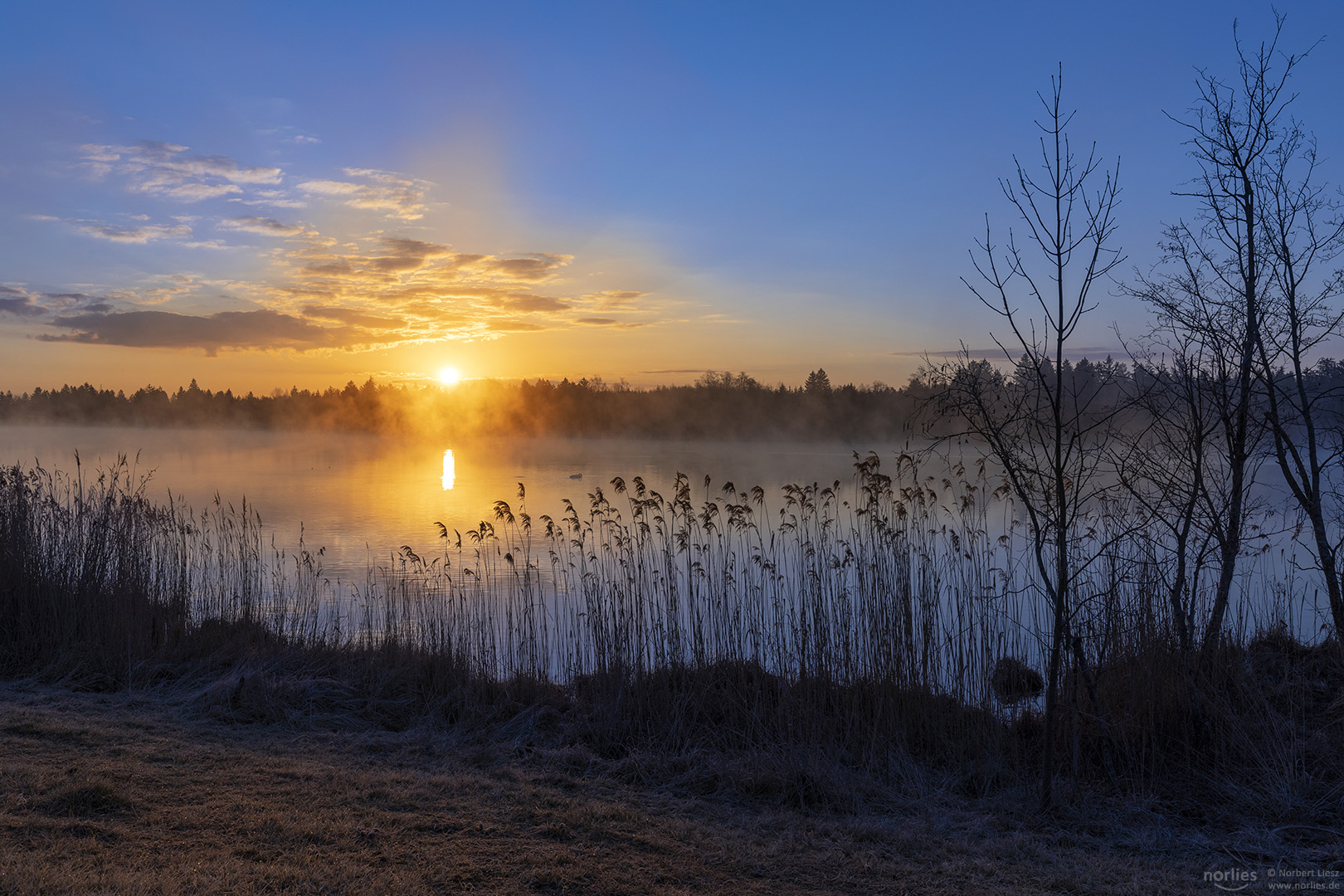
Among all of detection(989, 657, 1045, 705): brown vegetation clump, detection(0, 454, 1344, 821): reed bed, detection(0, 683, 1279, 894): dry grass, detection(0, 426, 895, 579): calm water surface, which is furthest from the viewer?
detection(0, 426, 895, 579): calm water surface

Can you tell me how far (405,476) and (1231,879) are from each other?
30537 millimetres

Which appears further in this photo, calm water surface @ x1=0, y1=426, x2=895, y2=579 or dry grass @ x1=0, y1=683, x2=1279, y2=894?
calm water surface @ x1=0, y1=426, x2=895, y2=579

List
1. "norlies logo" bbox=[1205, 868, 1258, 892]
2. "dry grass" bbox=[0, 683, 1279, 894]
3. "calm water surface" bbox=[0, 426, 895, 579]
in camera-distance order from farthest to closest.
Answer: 1. "calm water surface" bbox=[0, 426, 895, 579]
2. "norlies logo" bbox=[1205, 868, 1258, 892]
3. "dry grass" bbox=[0, 683, 1279, 894]

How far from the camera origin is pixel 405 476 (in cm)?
3109

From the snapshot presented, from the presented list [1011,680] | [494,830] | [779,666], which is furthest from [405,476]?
[494,830]

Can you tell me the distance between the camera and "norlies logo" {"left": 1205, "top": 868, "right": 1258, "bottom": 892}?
3.24 meters

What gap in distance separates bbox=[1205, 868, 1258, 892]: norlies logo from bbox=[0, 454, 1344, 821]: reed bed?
0.94 metres

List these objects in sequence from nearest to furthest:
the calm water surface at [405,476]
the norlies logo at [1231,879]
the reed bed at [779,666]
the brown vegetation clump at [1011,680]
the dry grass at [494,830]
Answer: the dry grass at [494,830] < the norlies logo at [1231,879] < the reed bed at [779,666] < the brown vegetation clump at [1011,680] < the calm water surface at [405,476]

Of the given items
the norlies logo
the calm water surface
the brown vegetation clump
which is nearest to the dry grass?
the norlies logo

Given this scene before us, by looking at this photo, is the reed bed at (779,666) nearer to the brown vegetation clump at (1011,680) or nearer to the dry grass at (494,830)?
the brown vegetation clump at (1011,680)

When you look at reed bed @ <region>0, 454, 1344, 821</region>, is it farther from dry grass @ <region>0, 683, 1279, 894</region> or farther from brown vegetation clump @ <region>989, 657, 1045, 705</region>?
dry grass @ <region>0, 683, 1279, 894</region>

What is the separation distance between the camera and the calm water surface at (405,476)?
15.6 m

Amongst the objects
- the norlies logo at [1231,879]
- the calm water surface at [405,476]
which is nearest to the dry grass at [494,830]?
the norlies logo at [1231,879]

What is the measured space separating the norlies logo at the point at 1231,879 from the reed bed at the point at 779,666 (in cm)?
94
